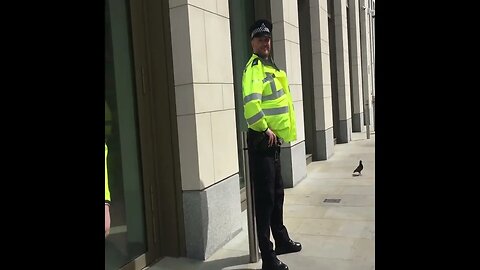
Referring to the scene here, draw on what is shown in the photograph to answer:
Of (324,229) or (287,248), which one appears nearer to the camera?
(287,248)

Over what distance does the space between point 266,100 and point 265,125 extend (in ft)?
0.94

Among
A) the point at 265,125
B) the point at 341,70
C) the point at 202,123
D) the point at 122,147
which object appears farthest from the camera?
the point at 341,70

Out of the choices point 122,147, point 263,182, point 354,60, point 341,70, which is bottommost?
point 263,182

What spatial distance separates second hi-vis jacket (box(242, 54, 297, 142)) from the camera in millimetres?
4023

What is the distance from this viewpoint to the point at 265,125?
13.2 feet

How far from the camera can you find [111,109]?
397 centimetres

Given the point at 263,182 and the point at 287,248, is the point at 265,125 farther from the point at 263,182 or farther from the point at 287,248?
the point at 287,248

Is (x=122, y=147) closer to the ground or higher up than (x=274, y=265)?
higher up

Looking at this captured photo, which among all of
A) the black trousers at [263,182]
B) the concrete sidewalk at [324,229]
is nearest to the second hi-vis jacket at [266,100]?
the black trousers at [263,182]

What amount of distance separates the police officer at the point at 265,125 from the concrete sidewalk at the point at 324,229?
481 mm

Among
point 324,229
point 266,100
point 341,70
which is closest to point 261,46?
point 266,100

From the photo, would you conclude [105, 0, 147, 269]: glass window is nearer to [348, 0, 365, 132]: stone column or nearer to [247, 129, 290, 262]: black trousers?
[247, 129, 290, 262]: black trousers

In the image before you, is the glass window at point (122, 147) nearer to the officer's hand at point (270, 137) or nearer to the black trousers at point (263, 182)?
the black trousers at point (263, 182)
